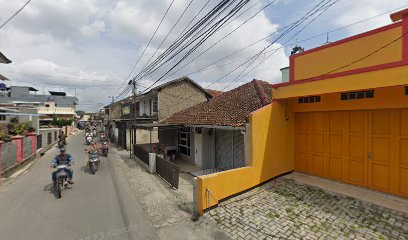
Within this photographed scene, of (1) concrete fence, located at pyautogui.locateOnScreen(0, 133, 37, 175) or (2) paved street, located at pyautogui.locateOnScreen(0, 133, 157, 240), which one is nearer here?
(2) paved street, located at pyautogui.locateOnScreen(0, 133, 157, 240)

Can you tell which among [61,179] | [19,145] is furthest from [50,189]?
[19,145]

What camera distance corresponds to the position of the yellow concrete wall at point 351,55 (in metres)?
6.12

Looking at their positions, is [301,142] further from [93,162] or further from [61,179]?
[93,162]

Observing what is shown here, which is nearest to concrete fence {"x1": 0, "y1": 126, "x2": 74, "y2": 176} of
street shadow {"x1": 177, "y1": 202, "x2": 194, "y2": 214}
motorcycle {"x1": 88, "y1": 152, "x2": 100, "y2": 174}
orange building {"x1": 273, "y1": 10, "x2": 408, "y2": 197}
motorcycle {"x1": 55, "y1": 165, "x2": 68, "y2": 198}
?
motorcycle {"x1": 88, "y1": 152, "x2": 100, "y2": 174}

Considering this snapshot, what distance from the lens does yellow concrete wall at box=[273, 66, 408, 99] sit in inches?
208

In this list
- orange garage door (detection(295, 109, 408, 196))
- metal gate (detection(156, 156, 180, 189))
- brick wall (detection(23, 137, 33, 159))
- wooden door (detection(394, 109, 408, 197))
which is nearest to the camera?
wooden door (detection(394, 109, 408, 197))

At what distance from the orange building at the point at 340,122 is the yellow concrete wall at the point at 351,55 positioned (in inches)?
0.9

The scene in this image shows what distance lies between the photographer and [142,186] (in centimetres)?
893

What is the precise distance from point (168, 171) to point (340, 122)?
686cm

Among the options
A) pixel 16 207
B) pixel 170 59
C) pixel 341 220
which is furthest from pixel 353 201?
pixel 16 207

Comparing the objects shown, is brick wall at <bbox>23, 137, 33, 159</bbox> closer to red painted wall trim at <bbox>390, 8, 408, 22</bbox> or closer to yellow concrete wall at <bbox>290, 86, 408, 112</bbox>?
yellow concrete wall at <bbox>290, 86, 408, 112</bbox>

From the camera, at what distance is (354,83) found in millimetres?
5969

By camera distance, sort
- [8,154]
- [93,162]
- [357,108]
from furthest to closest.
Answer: [93,162] < [8,154] < [357,108]

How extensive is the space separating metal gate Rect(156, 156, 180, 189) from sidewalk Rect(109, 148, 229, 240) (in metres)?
0.25
